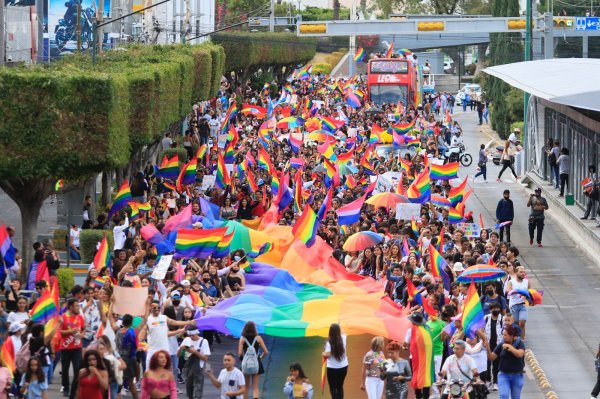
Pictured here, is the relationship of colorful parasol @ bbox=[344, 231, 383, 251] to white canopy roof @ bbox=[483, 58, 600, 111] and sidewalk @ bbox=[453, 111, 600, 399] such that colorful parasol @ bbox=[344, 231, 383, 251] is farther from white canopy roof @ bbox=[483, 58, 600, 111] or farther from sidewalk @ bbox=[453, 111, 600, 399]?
white canopy roof @ bbox=[483, 58, 600, 111]

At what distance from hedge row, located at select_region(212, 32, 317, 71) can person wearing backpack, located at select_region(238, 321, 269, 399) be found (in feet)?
184

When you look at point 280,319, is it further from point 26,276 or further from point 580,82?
point 580,82

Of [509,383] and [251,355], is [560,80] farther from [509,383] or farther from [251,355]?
[251,355]

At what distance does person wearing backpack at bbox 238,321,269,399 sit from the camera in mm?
17500

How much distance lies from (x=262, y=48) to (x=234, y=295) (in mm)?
62007

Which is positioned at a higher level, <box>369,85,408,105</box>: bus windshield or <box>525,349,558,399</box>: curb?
<box>369,85,408,105</box>: bus windshield

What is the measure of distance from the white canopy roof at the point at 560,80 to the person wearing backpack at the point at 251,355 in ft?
43.6

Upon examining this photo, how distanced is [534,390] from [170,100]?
20703 millimetres

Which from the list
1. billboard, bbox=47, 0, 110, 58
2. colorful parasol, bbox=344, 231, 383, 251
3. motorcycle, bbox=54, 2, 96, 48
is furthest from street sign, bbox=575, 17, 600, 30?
colorful parasol, bbox=344, 231, 383, 251

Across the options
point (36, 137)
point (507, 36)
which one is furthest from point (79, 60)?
point (507, 36)

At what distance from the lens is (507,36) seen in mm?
75938

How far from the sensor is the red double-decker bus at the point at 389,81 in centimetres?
7050

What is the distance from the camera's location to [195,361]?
17719 millimetres

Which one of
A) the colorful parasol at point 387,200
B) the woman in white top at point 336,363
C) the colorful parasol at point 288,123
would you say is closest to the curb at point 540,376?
the woman in white top at point 336,363
